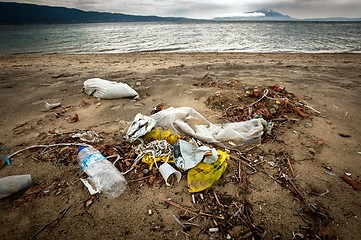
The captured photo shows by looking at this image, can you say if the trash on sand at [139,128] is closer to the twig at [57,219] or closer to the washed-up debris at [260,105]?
the twig at [57,219]

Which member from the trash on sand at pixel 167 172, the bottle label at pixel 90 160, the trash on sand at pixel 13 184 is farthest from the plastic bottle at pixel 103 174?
the trash on sand at pixel 13 184

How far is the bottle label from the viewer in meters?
2.50

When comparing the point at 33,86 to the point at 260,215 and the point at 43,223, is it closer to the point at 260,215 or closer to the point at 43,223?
the point at 43,223

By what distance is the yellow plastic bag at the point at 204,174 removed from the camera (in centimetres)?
227

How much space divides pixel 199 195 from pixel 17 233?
1.88 metres

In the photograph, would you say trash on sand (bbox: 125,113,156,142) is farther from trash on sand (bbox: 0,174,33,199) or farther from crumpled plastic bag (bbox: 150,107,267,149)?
trash on sand (bbox: 0,174,33,199)

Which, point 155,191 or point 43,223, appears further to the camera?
point 155,191

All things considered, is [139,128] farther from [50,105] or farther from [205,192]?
[50,105]

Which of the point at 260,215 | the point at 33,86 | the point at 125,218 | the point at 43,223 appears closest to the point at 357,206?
the point at 260,215

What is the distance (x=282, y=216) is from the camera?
200 centimetres

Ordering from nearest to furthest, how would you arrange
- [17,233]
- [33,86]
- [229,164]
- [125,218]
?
[17,233]
[125,218]
[229,164]
[33,86]

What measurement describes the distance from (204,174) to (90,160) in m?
1.51

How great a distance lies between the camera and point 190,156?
2.47 metres

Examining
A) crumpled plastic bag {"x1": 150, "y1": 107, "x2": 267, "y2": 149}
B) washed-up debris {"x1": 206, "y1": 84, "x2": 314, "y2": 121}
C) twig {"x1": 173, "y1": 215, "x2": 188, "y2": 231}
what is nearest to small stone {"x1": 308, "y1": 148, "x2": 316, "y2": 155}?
crumpled plastic bag {"x1": 150, "y1": 107, "x2": 267, "y2": 149}
